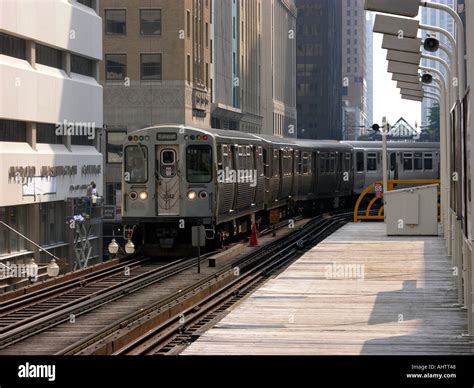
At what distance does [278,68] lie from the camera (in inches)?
4929

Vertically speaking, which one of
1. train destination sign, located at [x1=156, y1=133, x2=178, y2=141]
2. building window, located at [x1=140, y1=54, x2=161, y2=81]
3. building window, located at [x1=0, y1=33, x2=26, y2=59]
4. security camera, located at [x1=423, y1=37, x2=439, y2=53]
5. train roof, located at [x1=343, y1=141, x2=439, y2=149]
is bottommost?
train destination sign, located at [x1=156, y1=133, x2=178, y2=141]

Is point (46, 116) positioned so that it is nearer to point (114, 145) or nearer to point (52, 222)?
point (52, 222)

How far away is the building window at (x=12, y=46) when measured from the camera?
43.7m

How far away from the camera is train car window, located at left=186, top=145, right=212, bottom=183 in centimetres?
2966

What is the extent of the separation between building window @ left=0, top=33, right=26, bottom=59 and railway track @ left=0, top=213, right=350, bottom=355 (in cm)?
1692

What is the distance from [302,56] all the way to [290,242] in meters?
137

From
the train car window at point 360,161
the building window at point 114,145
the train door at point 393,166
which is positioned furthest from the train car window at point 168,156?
the building window at point 114,145

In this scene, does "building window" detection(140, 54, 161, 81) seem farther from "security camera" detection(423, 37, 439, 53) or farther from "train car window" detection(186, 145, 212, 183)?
"security camera" detection(423, 37, 439, 53)

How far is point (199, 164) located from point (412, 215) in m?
6.95

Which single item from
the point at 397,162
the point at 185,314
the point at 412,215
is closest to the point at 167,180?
the point at 412,215

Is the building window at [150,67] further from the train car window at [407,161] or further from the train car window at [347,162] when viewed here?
the train car window at [407,161]

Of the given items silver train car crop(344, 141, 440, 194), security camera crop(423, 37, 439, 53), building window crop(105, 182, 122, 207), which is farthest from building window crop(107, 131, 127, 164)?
security camera crop(423, 37, 439, 53)
